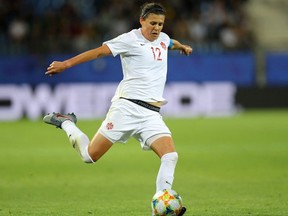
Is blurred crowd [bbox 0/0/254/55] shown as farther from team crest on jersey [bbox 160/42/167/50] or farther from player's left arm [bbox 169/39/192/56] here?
team crest on jersey [bbox 160/42/167/50]

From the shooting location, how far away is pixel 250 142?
50.5 feet

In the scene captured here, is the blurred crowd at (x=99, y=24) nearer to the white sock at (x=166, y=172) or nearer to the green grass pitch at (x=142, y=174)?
the green grass pitch at (x=142, y=174)

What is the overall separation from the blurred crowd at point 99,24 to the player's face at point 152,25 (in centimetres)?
1306

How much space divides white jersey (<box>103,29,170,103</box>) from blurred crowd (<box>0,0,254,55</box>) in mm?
13021

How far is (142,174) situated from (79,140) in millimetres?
3521

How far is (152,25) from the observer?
7.49 m

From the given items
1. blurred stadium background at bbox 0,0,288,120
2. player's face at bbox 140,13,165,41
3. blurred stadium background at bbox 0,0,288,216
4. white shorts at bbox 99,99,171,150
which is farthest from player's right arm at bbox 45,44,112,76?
blurred stadium background at bbox 0,0,288,120

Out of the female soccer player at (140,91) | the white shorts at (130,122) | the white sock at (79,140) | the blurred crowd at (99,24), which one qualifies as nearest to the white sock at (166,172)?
the female soccer player at (140,91)

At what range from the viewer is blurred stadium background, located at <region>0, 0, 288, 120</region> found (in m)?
20.2

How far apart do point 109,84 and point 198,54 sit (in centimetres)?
272

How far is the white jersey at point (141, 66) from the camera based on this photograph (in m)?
7.54

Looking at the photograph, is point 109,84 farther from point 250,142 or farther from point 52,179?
point 52,179

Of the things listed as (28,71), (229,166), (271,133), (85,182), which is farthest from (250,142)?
(28,71)

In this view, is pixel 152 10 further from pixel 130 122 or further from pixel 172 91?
pixel 172 91
